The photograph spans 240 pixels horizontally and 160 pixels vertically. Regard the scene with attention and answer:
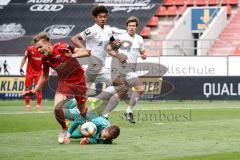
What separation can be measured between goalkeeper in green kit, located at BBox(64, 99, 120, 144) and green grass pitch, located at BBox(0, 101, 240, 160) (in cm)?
17

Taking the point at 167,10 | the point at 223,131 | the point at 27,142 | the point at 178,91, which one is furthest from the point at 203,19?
the point at 27,142

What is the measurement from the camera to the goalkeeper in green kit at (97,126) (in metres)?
13.7

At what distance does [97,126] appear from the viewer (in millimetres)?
14203

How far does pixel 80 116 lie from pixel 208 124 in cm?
449

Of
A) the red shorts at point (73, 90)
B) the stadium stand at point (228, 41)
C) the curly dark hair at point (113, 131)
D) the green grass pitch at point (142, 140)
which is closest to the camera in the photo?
the green grass pitch at point (142, 140)

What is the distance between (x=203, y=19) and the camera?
42.0 m

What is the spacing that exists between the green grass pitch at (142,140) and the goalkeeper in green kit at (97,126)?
165 millimetres

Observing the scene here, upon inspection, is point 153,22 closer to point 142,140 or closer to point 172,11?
point 172,11

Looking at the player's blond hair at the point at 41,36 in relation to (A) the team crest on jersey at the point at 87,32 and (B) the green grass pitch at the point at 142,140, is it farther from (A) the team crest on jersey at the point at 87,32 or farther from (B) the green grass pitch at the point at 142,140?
(A) the team crest on jersey at the point at 87,32

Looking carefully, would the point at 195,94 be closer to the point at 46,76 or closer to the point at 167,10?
the point at 167,10

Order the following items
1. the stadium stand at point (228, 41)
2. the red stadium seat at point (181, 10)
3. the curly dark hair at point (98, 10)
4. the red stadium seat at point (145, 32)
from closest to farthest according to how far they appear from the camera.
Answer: the curly dark hair at point (98, 10)
the stadium stand at point (228, 41)
the red stadium seat at point (145, 32)
the red stadium seat at point (181, 10)

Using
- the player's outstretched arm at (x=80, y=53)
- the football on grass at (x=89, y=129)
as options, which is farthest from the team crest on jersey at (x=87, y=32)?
the football on grass at (x=89, y=129)

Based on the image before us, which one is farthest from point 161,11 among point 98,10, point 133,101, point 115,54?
point 98,10

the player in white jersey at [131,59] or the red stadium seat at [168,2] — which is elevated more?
the red stadium seat at [168,2]
